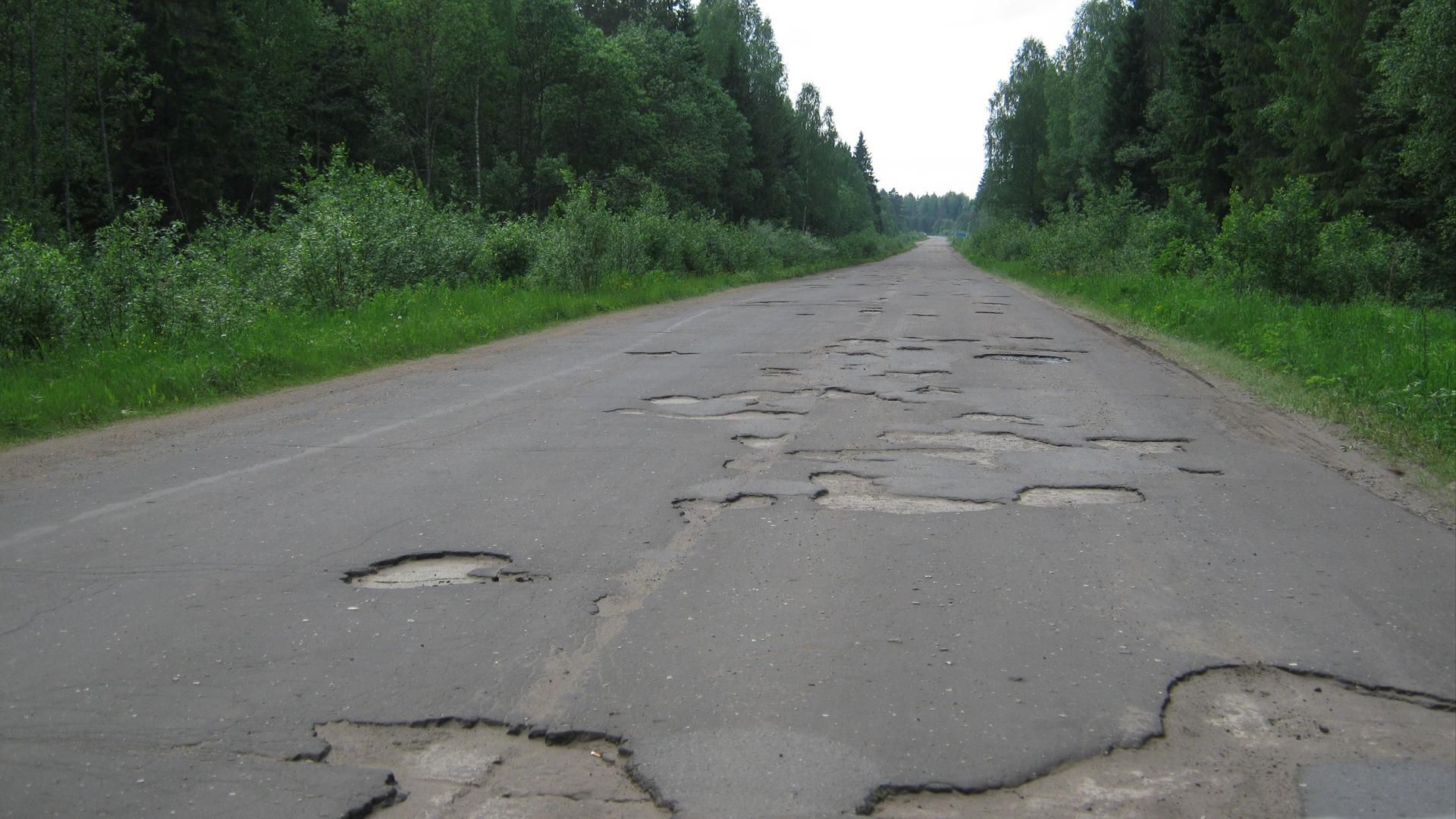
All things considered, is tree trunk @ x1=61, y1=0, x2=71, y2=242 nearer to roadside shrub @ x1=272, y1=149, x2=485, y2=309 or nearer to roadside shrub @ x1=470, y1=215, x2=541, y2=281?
roadside shrub @ x1=272, y1=149, x2=485, y2=309

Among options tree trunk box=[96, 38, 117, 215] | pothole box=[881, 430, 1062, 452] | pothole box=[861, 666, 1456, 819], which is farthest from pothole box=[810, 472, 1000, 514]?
tree trunk box=[96, 38, 117, 215]

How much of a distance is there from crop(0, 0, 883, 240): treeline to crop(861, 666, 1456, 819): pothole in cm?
3052

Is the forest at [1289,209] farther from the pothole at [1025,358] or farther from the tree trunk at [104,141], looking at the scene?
the tree trunk at [104,141]

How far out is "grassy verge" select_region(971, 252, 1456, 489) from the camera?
317 inches

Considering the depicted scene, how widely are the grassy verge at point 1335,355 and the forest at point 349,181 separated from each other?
1022cm

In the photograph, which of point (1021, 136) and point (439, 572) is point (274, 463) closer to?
point (439, 572)

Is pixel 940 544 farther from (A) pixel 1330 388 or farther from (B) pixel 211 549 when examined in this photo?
(A) pixel 1330 388

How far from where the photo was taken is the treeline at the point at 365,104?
3183cm

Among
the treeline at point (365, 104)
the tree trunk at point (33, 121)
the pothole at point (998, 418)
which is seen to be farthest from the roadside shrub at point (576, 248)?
the tree trunk at point (33, 121)

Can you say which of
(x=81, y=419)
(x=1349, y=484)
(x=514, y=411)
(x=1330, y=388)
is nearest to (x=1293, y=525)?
(x=1349, y=484)

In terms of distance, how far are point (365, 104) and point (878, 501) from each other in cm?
4858

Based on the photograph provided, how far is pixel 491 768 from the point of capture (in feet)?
10.3

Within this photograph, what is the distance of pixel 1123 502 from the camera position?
621cm

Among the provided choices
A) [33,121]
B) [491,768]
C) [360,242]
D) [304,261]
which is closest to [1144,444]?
[491,768]
